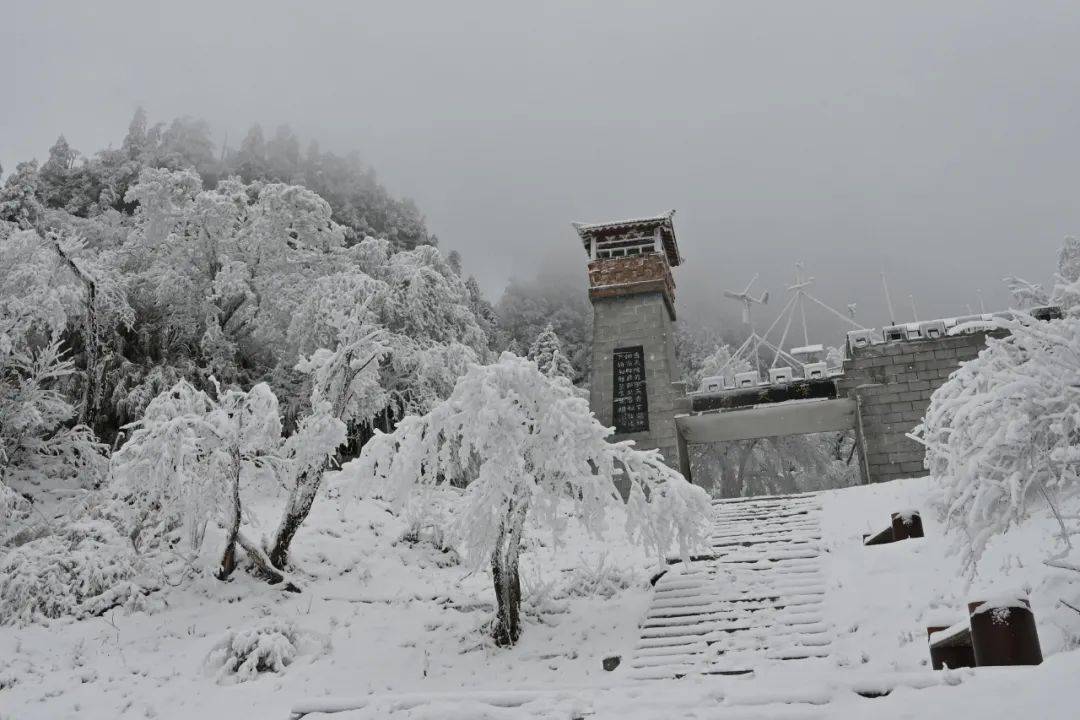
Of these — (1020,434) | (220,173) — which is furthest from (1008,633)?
(220,173)

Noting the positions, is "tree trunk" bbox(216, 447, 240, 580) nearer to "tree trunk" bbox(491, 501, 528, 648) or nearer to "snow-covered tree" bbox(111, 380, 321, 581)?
"snow-covered tree" bbox(111, 380, 321, 581)

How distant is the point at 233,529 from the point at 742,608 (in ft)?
25.2

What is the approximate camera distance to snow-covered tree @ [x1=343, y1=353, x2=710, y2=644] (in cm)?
920

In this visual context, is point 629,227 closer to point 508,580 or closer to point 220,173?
point 508,580

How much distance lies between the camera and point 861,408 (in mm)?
18531

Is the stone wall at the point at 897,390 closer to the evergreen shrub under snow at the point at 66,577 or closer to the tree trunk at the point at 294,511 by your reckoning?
the tree trunk at the point at 294,511

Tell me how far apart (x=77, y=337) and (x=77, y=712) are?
13.1 metres

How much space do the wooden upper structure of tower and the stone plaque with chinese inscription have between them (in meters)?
2.09

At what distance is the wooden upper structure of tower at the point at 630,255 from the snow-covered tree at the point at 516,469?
12838mm

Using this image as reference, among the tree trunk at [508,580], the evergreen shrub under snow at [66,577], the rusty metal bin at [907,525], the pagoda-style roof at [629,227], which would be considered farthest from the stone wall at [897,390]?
the evergreen shrub under snow at [66,577]

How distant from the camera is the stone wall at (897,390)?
18062 mm

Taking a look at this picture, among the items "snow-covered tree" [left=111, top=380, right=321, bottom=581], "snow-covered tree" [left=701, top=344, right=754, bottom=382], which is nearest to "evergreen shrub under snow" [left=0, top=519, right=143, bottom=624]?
"snow-covered tree" [left=111, top=380, right=321, bottom=581]

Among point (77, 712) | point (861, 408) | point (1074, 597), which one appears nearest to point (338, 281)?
point (77, 712)

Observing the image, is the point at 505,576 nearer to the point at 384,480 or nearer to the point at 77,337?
the point at 384,480
